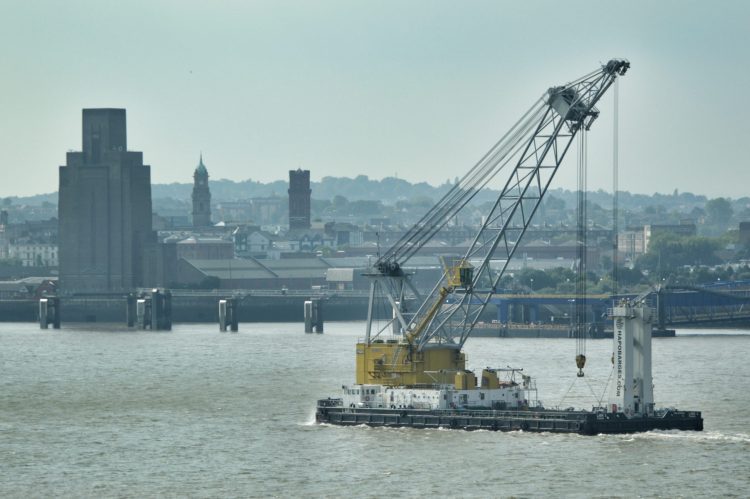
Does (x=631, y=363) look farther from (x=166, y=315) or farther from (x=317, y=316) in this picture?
(x=166, y=315)

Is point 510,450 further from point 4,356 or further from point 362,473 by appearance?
point 4,356

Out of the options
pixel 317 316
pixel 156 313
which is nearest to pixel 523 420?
pixel 317 316

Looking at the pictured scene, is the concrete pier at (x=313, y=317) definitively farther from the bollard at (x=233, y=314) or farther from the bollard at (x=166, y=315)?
the bollard at (x=166, y=315)

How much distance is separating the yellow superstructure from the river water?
11.0ft

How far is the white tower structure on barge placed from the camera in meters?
86.0

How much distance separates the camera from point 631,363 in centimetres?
8625

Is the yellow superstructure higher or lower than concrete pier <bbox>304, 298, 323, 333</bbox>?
lower

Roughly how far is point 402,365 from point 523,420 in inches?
295

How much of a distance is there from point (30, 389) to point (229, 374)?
13.7 metres

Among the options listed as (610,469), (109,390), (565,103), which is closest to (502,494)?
(610,469)

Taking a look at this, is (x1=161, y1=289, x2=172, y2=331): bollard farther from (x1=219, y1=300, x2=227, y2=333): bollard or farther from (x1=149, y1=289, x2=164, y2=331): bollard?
(x1=219, y1=300, x2=227, y2=333): bollard

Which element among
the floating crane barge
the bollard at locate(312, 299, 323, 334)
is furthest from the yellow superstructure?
the bollard at locate(312, 299, 323, 334)

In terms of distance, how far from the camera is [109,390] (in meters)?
115

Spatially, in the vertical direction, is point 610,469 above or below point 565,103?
below
